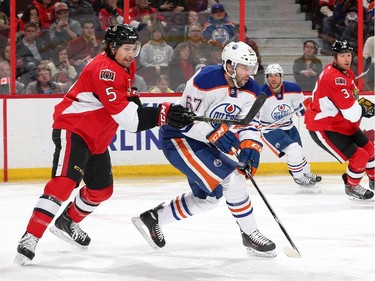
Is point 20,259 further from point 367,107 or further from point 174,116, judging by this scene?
point 367,107

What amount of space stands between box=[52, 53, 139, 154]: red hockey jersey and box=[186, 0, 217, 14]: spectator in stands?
3.35 meters

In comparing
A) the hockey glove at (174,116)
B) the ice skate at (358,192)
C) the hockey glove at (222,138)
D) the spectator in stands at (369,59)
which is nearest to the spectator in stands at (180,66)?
the spectator in stands at (369,59)

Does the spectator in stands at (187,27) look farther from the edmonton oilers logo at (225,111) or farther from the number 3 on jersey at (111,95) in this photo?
the number 3 on jersey at (111,95)

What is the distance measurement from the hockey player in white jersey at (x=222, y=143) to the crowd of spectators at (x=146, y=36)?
3.18m

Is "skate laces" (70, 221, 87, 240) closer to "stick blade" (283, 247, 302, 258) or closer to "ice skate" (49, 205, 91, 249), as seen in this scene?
"ice skate" (49, 205, 91, 249)

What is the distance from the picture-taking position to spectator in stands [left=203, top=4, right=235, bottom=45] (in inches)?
290

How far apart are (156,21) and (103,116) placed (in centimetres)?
343

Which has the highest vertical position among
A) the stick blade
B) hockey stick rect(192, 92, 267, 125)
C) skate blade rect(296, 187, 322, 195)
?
hockey stick rect(192, 92, 267, 125)

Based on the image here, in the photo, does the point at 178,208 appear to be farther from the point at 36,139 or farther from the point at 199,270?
the point at 36,139

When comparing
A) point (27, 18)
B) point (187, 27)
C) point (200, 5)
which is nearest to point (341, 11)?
point (200, 5)

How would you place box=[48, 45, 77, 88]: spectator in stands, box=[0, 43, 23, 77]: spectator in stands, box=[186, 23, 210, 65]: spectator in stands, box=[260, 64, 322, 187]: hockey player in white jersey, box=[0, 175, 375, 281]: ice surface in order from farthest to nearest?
1. box=[186, 23, 210, 65]: spectator in stands
2. box=[48, 45, 77, 88]: spectator in stands
3. box=[0, 43, 23, 77]: spectator in stands
4. box=[260, 64, 322, 187]: hockey player in white jersey
5. box=[0, 175, 375, 281]: ice surface

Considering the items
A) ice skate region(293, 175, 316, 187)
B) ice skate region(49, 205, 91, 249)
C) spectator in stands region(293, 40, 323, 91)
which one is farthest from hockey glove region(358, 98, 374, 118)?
ice skate region(49, 205, 91, 249)

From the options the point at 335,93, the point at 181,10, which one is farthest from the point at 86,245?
the point at 181,10

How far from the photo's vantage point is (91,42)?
7184 mm
